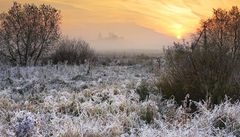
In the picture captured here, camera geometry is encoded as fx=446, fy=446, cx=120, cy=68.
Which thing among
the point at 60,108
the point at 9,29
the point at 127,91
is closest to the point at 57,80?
the point at 127,91

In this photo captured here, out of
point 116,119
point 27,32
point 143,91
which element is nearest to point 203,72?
point 143,91

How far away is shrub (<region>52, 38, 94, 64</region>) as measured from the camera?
125 ft

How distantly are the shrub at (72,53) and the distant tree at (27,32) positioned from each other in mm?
1578

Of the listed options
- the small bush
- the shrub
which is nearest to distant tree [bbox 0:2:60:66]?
the shrub

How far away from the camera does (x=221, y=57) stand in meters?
10.3

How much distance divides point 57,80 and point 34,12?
21597mm

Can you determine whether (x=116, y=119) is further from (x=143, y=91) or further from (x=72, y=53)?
(x=72, y=53)

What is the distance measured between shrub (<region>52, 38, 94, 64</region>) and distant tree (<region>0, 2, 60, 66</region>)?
1578mm

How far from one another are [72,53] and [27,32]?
4.49m

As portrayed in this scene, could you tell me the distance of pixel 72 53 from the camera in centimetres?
3919

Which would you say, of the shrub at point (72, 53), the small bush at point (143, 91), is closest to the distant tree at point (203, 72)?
the small bush at point (143, 91)

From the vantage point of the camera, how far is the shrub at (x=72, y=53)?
3818 centimetres

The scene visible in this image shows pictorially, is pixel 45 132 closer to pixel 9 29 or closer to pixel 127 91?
pixel 127 91

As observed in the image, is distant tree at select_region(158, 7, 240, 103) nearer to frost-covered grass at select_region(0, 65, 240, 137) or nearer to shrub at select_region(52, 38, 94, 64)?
frost-covered grass at select_region(0, 65, 240, 137)
